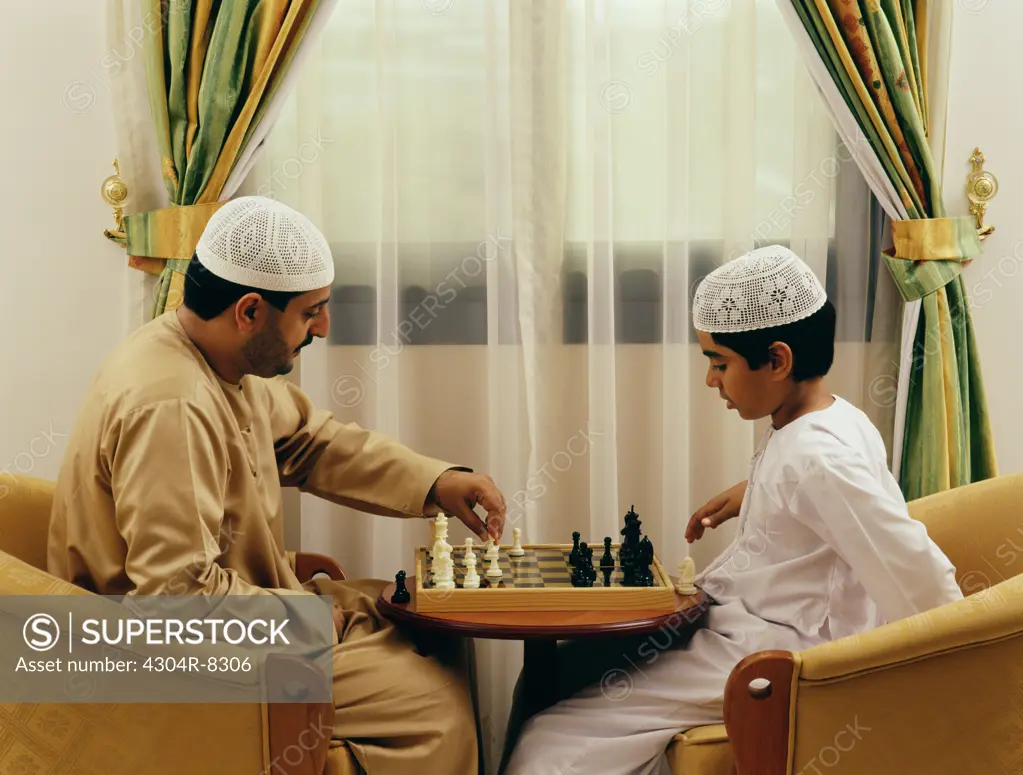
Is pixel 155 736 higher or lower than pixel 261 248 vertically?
lower

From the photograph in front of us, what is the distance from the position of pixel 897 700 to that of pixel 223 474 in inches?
55.5

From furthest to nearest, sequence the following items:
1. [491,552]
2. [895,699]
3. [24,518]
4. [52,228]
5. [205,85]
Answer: [52,228] < [205,85] < [24,518] < [491,552] < [895,699]

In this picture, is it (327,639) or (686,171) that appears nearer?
(327,639)

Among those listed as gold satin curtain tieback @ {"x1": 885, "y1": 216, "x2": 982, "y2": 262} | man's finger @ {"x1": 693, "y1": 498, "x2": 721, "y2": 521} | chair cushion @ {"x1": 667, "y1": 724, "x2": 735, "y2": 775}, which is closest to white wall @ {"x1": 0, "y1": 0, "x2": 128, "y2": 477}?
man's finger @ {"x1": 693, "y1": 498, "x2": 721, "y2": 521}

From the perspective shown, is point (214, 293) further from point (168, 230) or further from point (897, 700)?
point (897, 700)

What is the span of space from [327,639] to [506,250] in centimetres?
146

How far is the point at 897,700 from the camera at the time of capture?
1.86m

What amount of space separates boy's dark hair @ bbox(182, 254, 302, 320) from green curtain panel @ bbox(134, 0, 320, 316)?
782mm

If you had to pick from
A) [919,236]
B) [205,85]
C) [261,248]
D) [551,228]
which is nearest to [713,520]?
[551,228]

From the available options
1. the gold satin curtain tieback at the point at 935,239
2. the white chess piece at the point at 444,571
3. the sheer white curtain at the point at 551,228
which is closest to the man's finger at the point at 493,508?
the white chess piece at the point at 444,571

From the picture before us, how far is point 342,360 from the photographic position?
3186mm

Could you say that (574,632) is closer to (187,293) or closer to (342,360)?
(187,293)

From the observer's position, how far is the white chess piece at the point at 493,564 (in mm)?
2314

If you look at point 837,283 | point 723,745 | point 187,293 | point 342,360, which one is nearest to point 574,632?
point 723,745
